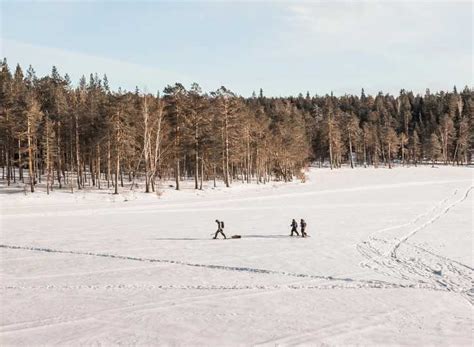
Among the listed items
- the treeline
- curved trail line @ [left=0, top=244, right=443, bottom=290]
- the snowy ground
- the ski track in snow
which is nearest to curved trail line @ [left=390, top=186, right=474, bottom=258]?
the ski track in snow

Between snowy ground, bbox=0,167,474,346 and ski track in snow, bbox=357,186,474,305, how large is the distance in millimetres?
73

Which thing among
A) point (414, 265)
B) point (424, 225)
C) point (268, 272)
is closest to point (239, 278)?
point (268, 272)

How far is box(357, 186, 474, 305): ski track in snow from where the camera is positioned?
17625mm

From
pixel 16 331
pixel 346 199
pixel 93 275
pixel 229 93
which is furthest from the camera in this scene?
pixel 229 93

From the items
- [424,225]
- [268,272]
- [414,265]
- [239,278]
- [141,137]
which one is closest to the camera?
[239,278]

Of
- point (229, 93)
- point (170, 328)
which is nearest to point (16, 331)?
point (170, 328)

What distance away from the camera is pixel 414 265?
20422 mm

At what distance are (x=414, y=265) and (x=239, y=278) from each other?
8.09 metres

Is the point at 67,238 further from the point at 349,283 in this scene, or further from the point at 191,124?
the point at 191,124

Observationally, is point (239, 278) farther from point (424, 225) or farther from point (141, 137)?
point (141, 137)

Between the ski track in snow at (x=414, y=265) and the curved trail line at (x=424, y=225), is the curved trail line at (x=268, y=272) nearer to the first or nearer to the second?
the ski track in snow at (x=414, y=265)

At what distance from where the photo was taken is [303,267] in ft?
65.9

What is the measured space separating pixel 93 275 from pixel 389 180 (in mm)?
64950

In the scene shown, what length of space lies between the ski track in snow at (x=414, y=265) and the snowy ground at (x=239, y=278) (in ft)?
0.24
